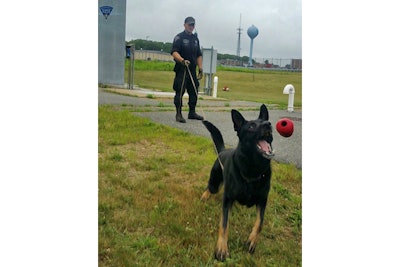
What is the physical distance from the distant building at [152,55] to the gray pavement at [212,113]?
6.1 inches

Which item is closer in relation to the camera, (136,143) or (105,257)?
(105,257)

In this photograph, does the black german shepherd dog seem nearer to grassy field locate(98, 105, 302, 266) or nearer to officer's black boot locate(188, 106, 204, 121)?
grassy field locate(98, 105, 302, 266)

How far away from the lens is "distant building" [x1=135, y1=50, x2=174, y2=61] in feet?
5.37

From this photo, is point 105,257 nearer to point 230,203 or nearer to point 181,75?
point 230,203

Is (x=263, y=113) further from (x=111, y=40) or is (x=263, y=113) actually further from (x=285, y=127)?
(x=111, y=40)

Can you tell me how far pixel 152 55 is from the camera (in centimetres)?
167

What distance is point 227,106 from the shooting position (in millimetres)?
1618

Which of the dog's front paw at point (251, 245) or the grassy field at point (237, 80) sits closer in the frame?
the dog's front paw at point (251, 245)

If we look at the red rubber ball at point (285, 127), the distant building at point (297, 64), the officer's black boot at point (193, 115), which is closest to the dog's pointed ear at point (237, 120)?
the red rubber ball at point (285, 127)

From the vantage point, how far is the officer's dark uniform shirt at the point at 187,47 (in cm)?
160

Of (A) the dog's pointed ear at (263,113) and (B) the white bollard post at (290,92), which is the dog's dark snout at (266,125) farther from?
(B) the white bollard post at (290,92)

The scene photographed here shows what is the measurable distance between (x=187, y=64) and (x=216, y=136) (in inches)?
13.4
